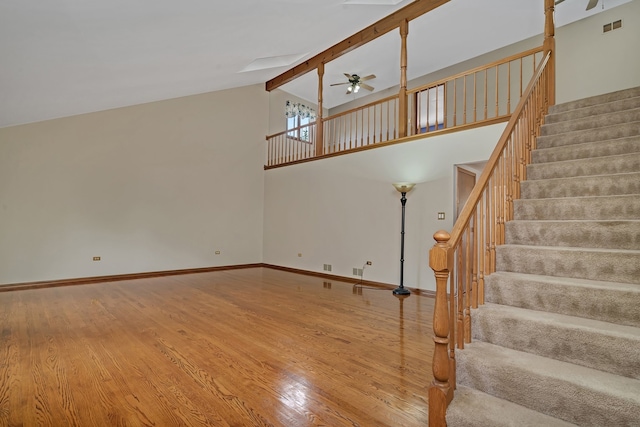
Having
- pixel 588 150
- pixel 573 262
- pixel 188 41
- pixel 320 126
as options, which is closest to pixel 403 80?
pixel 320 126

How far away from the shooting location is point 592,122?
3.37m

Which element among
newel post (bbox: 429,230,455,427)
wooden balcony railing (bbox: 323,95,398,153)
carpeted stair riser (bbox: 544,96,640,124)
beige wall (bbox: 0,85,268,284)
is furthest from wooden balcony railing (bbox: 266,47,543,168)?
newel post (bbox: 429,230,455,427)

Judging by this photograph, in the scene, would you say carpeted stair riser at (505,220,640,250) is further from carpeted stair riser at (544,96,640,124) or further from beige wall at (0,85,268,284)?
beige wall at (0,85,268,284)

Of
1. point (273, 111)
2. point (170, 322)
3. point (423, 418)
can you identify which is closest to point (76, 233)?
point (170, 322)

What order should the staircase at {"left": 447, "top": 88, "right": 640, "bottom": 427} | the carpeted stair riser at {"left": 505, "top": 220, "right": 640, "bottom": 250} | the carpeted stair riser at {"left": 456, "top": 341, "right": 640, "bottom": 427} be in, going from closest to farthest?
the carpeted stair riser at {"left": 456, "top": 341, "right": 640, "bottom": 427} → the staircase at {"left": 447, "top": 88, "right": 640, "bottom": 427} → the carpeted stair riser at {"left": 505, "top": 220, "right": 640, "bottom": 250}

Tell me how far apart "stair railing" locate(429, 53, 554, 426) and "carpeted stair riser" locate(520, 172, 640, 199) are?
13 cm

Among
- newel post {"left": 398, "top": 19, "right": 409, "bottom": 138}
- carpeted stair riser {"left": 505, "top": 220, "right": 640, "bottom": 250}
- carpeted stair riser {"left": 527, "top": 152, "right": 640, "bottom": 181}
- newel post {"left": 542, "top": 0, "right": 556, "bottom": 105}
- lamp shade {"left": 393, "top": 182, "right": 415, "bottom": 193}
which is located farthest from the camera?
newel post {"left": 398, "top": 19, "right": 409, "bottom": 138}

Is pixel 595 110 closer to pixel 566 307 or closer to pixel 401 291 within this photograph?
pixel 566 307

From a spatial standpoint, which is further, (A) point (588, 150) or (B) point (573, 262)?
(A) point (588, 150)

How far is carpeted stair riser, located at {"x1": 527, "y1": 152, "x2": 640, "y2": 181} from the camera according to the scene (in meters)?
2.61

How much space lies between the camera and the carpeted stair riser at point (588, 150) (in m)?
2.80

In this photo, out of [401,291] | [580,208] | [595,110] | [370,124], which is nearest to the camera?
[580,208]

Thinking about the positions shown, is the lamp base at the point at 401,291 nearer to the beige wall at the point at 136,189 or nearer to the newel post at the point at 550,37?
the newel post at the point at 550,37

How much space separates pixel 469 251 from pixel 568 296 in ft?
2.00
